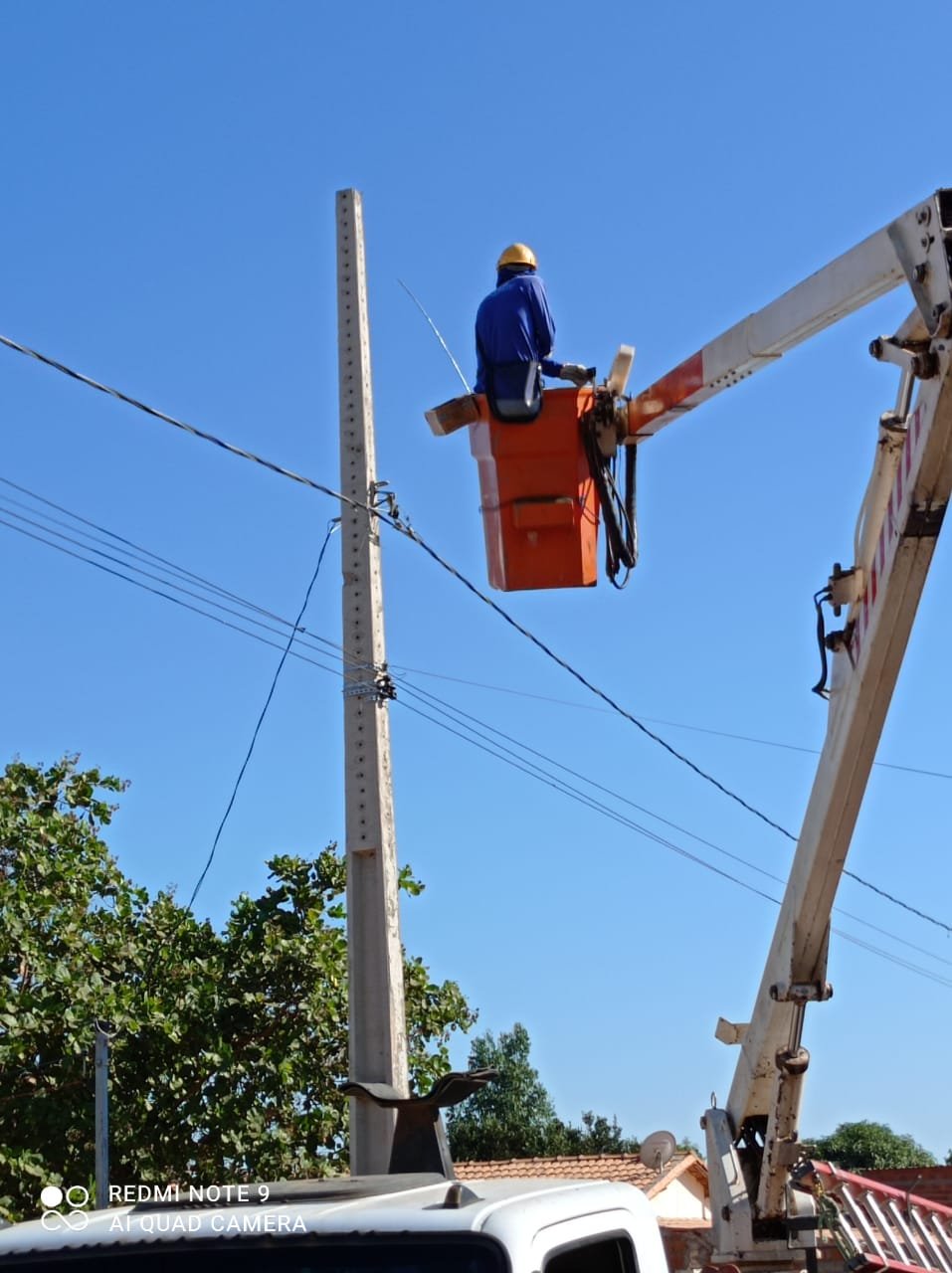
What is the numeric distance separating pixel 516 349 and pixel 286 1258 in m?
4.93

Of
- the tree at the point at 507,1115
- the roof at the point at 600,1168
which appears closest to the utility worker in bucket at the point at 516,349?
the roof at the point at 600,1168

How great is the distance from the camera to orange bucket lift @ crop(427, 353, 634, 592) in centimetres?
731

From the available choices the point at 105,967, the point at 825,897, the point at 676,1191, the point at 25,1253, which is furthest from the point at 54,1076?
the point at 676,1191

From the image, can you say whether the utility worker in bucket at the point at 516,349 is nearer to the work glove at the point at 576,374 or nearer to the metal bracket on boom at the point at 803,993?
the work glove at the point at 576,374

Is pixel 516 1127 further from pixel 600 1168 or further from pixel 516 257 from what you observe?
pixel 516 257

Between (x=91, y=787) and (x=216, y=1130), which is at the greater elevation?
(x=91, y=787)

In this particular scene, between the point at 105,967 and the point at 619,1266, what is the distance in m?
11.8

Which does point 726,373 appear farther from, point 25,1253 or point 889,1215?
point 25,1253

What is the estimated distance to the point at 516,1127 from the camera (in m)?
42.4

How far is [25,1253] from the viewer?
3385 mm

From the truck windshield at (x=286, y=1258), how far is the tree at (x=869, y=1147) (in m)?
39.3

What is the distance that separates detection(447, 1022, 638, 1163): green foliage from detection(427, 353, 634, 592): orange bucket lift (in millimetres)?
32445

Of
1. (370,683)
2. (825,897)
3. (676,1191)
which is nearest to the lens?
(825,897)

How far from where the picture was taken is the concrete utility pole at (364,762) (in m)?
8.59
